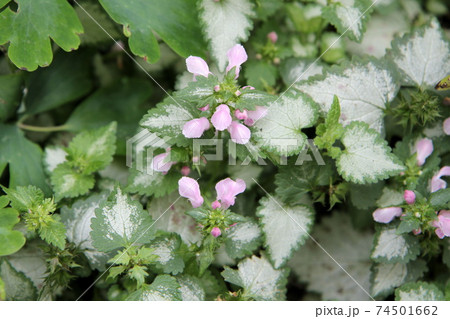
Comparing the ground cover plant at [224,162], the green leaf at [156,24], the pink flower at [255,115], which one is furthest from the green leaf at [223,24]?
the pink flower at [255,115]

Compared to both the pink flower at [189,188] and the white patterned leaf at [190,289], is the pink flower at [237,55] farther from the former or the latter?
the white patterned leaf at [190,289]

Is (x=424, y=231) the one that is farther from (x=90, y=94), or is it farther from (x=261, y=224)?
(x=90, y=94)

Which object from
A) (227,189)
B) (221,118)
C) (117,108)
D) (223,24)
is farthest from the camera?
(117,108)

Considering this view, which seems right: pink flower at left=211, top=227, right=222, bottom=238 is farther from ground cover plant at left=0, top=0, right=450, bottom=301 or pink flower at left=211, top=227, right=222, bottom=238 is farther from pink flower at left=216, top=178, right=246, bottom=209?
pink flower at left=216, top=178, right=246, bottom=209

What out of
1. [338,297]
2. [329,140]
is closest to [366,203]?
[329,140]

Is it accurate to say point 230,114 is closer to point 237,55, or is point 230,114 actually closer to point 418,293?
point 237,55

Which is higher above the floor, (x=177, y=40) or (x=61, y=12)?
(x=61, y=12)

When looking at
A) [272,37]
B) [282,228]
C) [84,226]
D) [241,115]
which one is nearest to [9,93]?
[84,226]

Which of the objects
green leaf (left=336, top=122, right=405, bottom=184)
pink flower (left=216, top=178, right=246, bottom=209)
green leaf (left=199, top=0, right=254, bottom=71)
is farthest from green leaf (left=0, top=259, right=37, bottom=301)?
green leaf (left=336, top=122, right=405, bottom=184)
